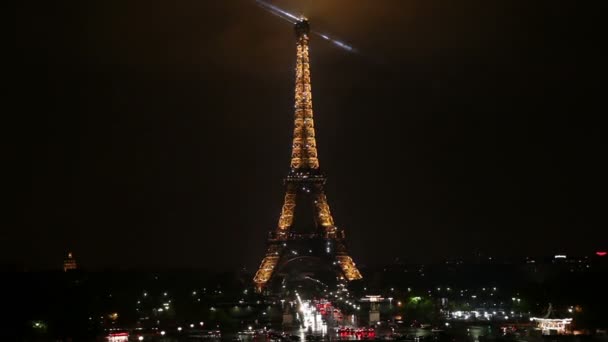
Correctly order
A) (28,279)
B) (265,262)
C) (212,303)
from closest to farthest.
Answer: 1. (28,279)
2. (212,303)
3. (265,262)

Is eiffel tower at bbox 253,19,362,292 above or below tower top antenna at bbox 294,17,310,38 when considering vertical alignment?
below

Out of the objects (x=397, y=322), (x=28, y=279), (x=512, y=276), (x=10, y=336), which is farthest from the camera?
(x=512, y=276)

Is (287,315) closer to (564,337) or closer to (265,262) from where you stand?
(265,262)

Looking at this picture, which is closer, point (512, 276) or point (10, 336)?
point (10, 336)

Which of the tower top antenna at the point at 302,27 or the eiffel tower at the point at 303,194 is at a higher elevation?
the tower top antenna at the point at 302,27

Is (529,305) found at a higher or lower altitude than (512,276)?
lower

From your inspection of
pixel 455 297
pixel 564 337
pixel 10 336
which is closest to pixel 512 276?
pixel 455 297

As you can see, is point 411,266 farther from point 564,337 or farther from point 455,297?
point 564,337

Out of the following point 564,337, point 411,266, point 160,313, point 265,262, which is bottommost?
point 564,337
